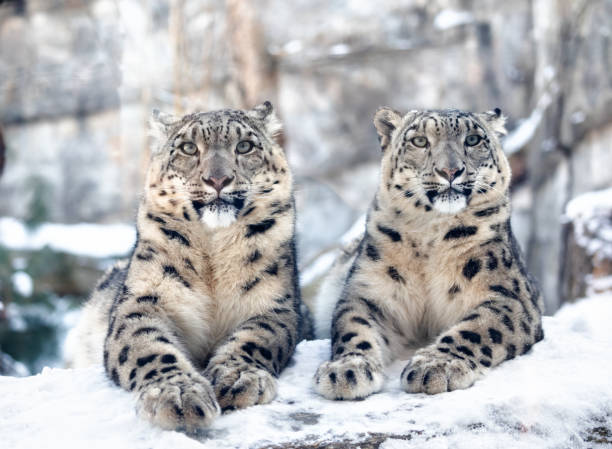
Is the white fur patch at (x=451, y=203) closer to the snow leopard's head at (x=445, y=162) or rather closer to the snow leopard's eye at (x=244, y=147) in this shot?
the snow leopard's head at (x=445, y=162)

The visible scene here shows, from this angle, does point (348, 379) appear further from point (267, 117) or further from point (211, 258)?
point (267, 117)

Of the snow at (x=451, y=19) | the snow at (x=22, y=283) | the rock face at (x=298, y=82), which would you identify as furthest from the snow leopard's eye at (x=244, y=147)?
the snow at (x=451, y=19)

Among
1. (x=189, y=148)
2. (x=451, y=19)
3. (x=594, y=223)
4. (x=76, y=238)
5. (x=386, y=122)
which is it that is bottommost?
(x=76, y=238)

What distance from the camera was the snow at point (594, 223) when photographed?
805 centimetres

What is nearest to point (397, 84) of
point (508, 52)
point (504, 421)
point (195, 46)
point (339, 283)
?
point (508, 52)

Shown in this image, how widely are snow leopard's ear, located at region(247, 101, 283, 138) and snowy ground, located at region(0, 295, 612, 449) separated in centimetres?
151

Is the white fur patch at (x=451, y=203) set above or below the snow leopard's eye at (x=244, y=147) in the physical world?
below

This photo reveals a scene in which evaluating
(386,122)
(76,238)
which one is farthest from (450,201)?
(76,238)

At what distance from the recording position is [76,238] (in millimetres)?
15953

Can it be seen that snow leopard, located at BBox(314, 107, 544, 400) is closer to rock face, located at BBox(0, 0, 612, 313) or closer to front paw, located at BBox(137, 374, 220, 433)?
front paw, located at BBox(137, 374, 220, 433)

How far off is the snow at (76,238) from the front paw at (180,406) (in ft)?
39.1

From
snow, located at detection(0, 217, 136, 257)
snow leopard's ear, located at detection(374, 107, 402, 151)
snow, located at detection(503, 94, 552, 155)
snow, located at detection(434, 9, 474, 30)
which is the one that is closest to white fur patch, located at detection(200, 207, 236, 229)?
snow leopard's ear, located at detection(374, 107, 402, 151)

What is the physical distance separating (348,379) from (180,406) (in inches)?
33.3

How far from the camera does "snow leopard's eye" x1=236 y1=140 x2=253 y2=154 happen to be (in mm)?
4152
